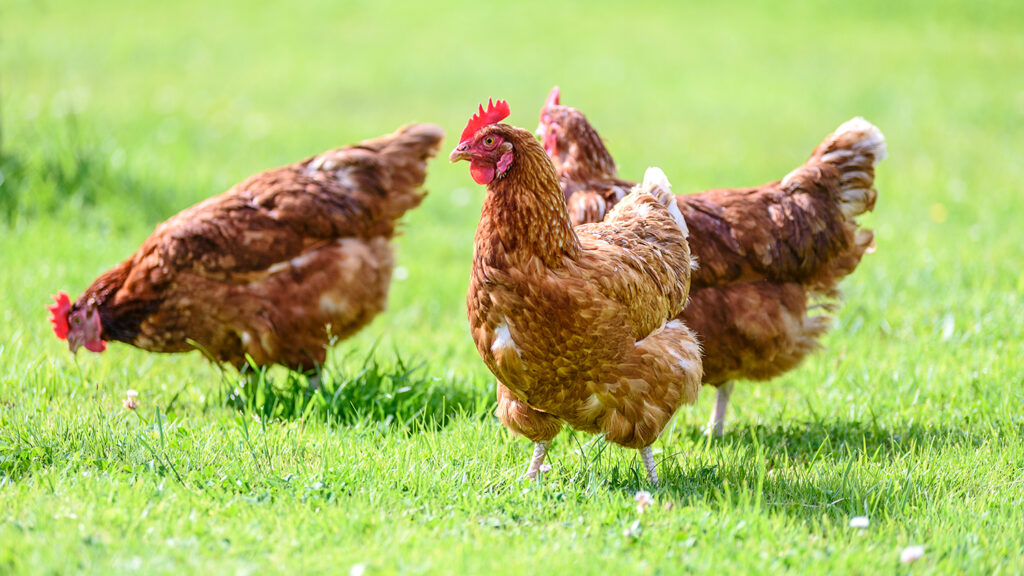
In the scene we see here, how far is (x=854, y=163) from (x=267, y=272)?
3.47 metres

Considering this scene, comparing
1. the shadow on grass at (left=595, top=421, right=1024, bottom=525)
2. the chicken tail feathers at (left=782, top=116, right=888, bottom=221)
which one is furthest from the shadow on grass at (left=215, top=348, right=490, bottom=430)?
the chicken tail feathers at (left=782, top=116, right=888, bottom=221)

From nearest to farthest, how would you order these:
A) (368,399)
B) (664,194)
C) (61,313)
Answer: (664,194), (368,399), (61,313)

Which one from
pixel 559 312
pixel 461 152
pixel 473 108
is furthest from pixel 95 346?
pixel 473 108

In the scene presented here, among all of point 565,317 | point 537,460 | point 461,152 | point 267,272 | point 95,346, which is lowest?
point 537,460

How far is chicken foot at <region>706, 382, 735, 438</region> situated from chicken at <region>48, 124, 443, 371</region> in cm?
214

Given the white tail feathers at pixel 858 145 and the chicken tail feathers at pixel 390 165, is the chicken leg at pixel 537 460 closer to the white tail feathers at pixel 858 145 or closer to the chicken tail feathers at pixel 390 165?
the chicken tail feathers at pixel 390 165

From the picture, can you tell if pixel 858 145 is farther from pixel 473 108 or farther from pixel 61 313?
pixel 473 108

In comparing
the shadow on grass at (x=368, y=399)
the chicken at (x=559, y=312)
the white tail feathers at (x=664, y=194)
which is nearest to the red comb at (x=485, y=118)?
the chicken at (x=559, y=312)

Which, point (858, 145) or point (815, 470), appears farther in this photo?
point (858, 145)

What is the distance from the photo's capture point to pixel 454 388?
17.6 ft

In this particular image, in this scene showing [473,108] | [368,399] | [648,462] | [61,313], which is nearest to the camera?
[648,462]

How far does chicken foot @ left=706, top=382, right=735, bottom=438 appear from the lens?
5113mm

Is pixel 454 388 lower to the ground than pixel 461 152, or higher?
lower

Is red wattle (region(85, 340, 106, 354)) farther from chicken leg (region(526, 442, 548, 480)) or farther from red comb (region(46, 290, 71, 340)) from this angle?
chicken leg (region(526, 442, 548, 480))
